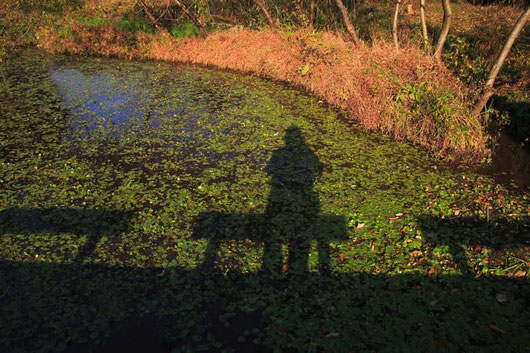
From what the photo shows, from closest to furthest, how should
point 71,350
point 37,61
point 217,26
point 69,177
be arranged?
point 71,350 < point 69,177 < point 37,61 < point 217,26

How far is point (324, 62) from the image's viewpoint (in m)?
11.9

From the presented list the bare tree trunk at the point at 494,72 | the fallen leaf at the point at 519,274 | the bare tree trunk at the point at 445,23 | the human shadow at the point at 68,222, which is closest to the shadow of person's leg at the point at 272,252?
the human shadow at the point at 68,222

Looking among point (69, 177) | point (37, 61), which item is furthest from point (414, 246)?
point (37, 61)

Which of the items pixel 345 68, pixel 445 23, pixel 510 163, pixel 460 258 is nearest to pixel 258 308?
pixel 460 258

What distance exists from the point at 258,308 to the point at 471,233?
3336 millimetres

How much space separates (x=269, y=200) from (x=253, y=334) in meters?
2.69

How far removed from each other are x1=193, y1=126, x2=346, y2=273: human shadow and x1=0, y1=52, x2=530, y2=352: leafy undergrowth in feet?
0.09

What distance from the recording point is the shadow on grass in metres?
3.76

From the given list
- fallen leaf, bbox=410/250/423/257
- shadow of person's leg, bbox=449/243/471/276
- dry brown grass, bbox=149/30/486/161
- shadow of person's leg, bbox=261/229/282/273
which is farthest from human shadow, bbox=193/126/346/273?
dry brown grass, bbox=149/30/486/161

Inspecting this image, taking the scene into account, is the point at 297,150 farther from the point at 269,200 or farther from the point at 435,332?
the point at 435,332

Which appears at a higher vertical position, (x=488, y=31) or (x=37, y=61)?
(x=488, y=31)

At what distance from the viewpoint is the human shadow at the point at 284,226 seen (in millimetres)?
4938

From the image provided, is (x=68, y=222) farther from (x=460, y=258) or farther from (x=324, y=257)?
(x=460, y=258)

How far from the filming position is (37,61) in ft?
50.5
